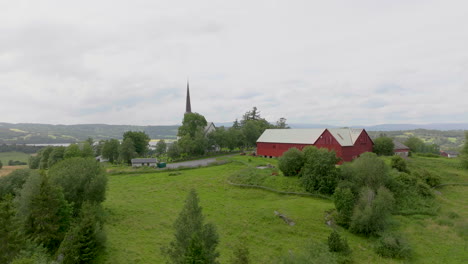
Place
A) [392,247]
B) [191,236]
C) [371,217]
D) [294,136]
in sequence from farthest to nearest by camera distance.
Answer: [294,136] < [371,217] < [392,247] < [191,236]

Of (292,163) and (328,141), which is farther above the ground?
(328,141)

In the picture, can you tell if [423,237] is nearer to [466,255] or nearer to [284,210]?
[466,255]

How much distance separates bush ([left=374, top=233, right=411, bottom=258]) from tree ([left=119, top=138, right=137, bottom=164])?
61179 millimetres

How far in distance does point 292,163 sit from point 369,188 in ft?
41.8

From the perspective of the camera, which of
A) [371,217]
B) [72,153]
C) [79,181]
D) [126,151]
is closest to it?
[79,181]

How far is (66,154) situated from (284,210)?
173 ft

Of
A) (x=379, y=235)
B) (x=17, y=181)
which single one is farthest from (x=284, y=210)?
(x=17, y=181)

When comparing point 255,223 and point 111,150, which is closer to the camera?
point 255,223

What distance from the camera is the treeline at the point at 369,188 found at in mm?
26984

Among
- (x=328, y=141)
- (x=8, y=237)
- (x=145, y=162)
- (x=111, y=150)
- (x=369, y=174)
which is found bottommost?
(x=8, y=237)

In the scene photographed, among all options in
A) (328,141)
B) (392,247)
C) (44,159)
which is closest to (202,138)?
(328,141)

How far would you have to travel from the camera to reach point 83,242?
2003 cm

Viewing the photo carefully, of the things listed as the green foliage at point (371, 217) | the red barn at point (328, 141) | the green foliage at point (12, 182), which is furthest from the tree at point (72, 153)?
the green foliage at point (371, 217)

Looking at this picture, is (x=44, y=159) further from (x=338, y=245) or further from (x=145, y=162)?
(x=338, y=245)
